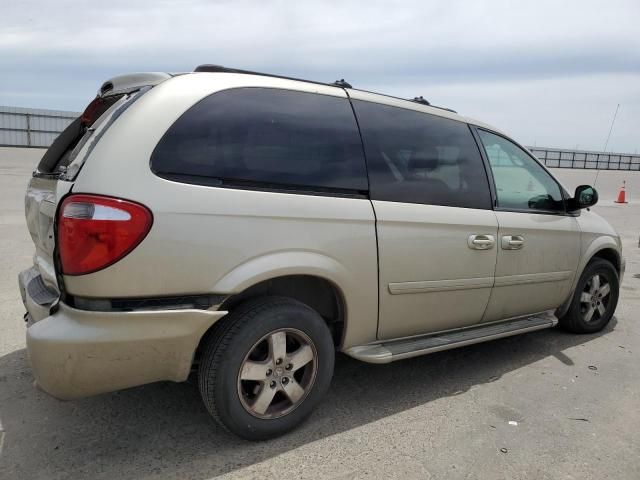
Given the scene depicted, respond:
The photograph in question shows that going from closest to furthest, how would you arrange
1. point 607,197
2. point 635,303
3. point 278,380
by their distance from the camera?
point 278,380 → point 635,303 → point 607,197

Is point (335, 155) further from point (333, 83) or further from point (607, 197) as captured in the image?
point (607, 197)

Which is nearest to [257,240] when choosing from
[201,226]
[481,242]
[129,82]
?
[201,226]

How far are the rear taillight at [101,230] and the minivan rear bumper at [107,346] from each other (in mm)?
226

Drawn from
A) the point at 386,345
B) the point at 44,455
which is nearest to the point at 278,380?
the point at 386,345

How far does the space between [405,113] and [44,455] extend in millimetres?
2736

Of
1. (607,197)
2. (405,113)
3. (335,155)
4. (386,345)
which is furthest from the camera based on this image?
(607,197)

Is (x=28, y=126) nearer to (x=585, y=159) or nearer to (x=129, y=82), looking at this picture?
(x=129, y=82)

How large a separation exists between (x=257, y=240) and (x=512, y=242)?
1.97 metres

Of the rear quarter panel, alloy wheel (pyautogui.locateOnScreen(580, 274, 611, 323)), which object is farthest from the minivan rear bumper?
alloy wheel (pyautogui.locateOnScreen(580, 274, 611, 323))

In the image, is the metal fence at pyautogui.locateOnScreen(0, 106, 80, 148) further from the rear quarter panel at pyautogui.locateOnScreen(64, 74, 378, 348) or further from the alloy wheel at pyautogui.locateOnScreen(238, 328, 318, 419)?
the alloy wheel at pyautogui.locateOnScreen(238, 328, 318, 419)

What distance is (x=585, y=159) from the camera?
4644 cm

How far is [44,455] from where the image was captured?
8.23ft

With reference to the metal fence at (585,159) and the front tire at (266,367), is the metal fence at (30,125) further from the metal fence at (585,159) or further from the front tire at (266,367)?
the front tire at (266,367)

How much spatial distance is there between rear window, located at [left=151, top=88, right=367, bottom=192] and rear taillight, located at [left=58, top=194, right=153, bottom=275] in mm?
239
